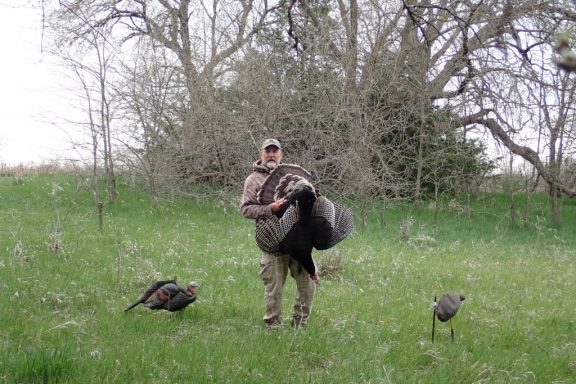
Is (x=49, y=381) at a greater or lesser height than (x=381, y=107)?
lesser

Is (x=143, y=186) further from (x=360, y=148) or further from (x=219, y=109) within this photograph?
(x=360, y=148)

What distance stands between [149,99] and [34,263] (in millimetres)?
12185

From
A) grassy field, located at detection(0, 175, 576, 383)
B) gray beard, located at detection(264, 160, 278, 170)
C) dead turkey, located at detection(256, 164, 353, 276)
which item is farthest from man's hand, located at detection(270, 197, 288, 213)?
grassy field, located at detection(0, 175, 576, 383)

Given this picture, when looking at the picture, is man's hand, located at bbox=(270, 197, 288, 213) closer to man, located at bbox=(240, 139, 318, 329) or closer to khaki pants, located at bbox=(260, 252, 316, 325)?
man, located at bbox=(240, 139, 318, 329)

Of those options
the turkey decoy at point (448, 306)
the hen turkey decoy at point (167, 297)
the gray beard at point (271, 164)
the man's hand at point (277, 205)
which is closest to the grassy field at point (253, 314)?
the hen turkey decoy at point (167, 297)

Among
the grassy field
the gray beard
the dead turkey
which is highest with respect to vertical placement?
the gray beard

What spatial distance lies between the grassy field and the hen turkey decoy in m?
0.18

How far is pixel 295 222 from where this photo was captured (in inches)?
253

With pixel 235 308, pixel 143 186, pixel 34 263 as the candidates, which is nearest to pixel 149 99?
pixel 143 186

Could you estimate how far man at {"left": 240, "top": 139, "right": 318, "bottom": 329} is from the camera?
6648 mm

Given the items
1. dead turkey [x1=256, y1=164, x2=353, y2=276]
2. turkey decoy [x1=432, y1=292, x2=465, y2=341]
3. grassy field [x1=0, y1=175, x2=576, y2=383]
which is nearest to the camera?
grassy field [x1=0, y1=175, x2=576, y2=383]

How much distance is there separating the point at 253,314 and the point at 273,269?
3.56 feet

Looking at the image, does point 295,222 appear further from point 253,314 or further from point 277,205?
point 253,314

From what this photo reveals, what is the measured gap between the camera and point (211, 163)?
22.0m
